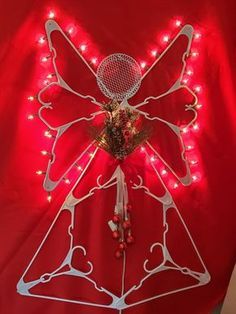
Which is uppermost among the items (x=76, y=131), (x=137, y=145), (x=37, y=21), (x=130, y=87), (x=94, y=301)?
(x=37, y=21)

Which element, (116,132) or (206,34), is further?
(206,34)

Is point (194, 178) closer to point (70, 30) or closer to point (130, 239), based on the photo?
point (130, 239)

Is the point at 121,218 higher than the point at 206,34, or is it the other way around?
the point at 206,34

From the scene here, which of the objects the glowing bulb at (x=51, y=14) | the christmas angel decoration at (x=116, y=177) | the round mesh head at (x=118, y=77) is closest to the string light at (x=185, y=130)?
the christmas angel decoration at (x=116, y=177)

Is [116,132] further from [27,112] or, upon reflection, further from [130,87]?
[27,112]

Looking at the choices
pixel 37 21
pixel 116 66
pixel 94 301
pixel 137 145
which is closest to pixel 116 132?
pixel 137 145

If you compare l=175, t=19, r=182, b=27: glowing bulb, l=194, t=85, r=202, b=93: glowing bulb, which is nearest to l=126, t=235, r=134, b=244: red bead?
l=194, t=85, r=202, b=93: glowing bulb
